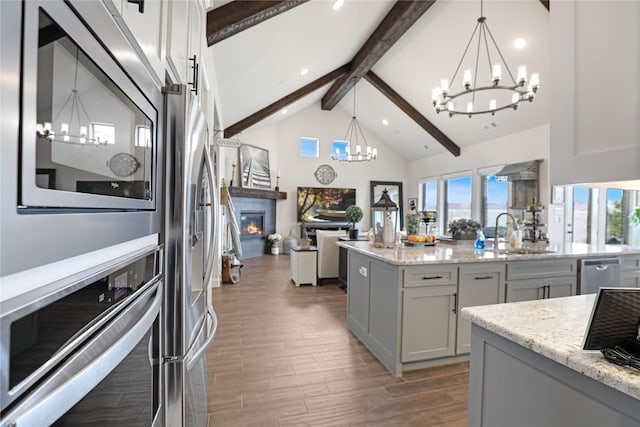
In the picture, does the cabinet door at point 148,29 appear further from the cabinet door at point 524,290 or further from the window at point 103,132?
the cabinet door at point 524,290

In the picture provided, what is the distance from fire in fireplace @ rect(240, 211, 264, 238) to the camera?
300 inches

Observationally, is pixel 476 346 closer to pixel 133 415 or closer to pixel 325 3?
pixel 133 415

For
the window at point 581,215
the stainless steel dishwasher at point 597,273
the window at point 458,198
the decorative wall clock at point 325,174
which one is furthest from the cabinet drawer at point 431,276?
the decorative wall clock at point 325,174

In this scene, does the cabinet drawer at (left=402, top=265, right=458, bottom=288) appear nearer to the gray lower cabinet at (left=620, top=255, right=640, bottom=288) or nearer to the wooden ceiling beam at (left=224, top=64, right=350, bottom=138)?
the gray lower cabinet at (left=620, top=255, right=640, bottom=288)

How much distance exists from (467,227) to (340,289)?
2079 millimetres

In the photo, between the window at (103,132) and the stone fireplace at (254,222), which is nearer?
the window at (103,132)

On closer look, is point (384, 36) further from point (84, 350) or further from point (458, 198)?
point (84, 350)

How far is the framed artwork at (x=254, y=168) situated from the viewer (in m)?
7.62

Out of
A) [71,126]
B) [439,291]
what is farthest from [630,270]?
[71,126]

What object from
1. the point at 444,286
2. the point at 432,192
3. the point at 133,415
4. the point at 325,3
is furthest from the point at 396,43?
the point at 133,415

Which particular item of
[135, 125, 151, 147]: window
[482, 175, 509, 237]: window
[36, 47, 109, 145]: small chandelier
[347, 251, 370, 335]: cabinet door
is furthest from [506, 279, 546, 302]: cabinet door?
[482, 175, 509, 237]: window

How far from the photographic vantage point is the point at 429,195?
9.16 meters

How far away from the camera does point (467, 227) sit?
3.93 metres

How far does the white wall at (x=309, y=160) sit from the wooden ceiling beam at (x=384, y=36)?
5.99ft
